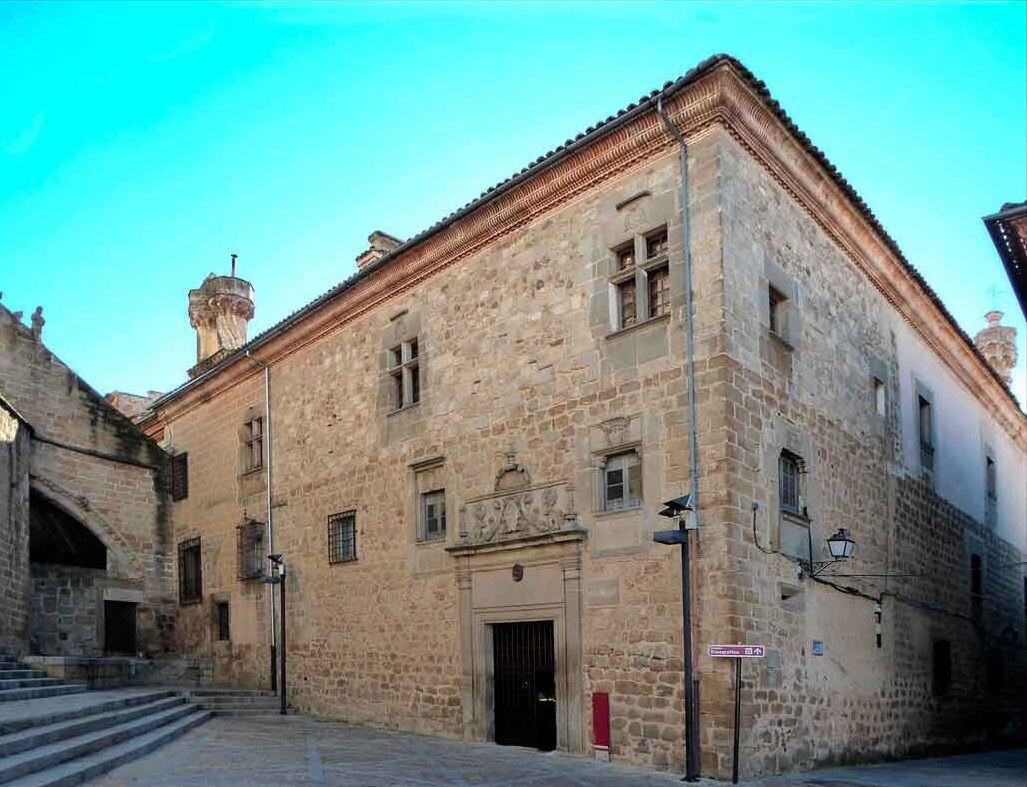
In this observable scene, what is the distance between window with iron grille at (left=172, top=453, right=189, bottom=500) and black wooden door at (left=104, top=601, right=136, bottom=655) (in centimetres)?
264

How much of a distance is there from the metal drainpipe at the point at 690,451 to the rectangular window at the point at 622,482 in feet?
2.88

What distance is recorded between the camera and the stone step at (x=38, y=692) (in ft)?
42.4

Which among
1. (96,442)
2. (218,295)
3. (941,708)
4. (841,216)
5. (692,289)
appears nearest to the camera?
(692,289)

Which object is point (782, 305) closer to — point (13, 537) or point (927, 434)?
point (927, 434)

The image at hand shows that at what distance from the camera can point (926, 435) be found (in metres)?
17.2

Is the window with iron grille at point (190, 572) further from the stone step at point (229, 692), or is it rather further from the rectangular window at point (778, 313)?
the rectangular window at point (778, 313)

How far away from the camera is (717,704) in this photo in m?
10.3

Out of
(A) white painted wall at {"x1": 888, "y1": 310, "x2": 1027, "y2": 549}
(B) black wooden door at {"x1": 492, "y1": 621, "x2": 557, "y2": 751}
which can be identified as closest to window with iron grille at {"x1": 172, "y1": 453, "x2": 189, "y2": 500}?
(B) black wooden door at {"x1": 492, "y1": 621, "x2": 557, "y2": 751}

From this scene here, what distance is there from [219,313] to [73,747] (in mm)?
17747

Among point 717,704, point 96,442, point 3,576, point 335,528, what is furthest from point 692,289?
point 96,442

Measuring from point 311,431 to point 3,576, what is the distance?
5.74 metres

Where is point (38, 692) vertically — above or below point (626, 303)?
below

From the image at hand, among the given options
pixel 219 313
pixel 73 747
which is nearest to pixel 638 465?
pixel 73 747

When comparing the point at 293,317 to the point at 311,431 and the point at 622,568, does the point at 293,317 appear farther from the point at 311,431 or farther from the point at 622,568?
the point at 622,568
